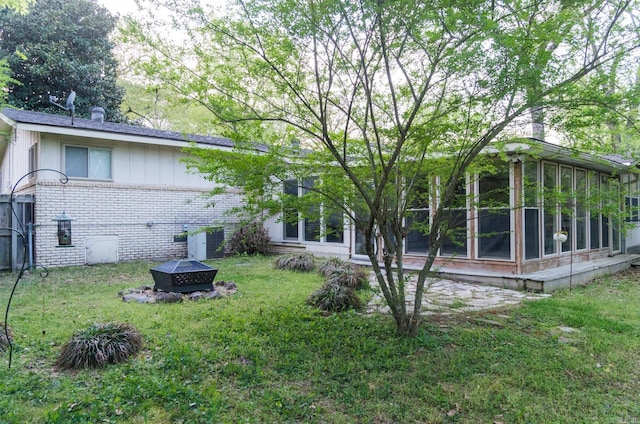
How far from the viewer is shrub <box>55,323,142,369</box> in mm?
3303

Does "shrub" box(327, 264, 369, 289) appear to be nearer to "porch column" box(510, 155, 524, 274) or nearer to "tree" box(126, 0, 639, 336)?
"tree" box(126, 0, 639, 336)

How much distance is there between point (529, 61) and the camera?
3086 millimetres

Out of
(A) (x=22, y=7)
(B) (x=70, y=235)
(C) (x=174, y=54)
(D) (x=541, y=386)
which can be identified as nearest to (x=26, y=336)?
(C) (x=174, y=54)

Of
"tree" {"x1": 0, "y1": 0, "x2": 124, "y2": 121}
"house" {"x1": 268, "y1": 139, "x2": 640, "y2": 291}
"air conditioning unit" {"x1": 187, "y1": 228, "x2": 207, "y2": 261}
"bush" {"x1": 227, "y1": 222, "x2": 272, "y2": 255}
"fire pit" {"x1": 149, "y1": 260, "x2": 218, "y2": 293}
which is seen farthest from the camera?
"tree" {"x1": 0, "y1": 0, "x2": 124, "y2": 121}

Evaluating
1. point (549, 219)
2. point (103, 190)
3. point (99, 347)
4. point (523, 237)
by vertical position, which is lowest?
point (99, 347)

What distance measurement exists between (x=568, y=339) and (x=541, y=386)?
1.38 m

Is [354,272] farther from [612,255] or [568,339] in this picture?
[612,255]

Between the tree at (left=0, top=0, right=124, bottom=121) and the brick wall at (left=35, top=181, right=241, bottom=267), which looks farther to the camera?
the tree at (left=0, top=0, right=124, bottom=121)

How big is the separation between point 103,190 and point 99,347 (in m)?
7.60

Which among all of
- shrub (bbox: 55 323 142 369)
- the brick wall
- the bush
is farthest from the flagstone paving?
the bush

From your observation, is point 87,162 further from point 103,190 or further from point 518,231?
point 518,231

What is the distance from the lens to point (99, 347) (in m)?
3.40

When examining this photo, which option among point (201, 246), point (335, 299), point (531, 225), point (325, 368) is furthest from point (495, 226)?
point (201, 246)

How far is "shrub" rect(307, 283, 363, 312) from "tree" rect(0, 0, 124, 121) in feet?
49.4
